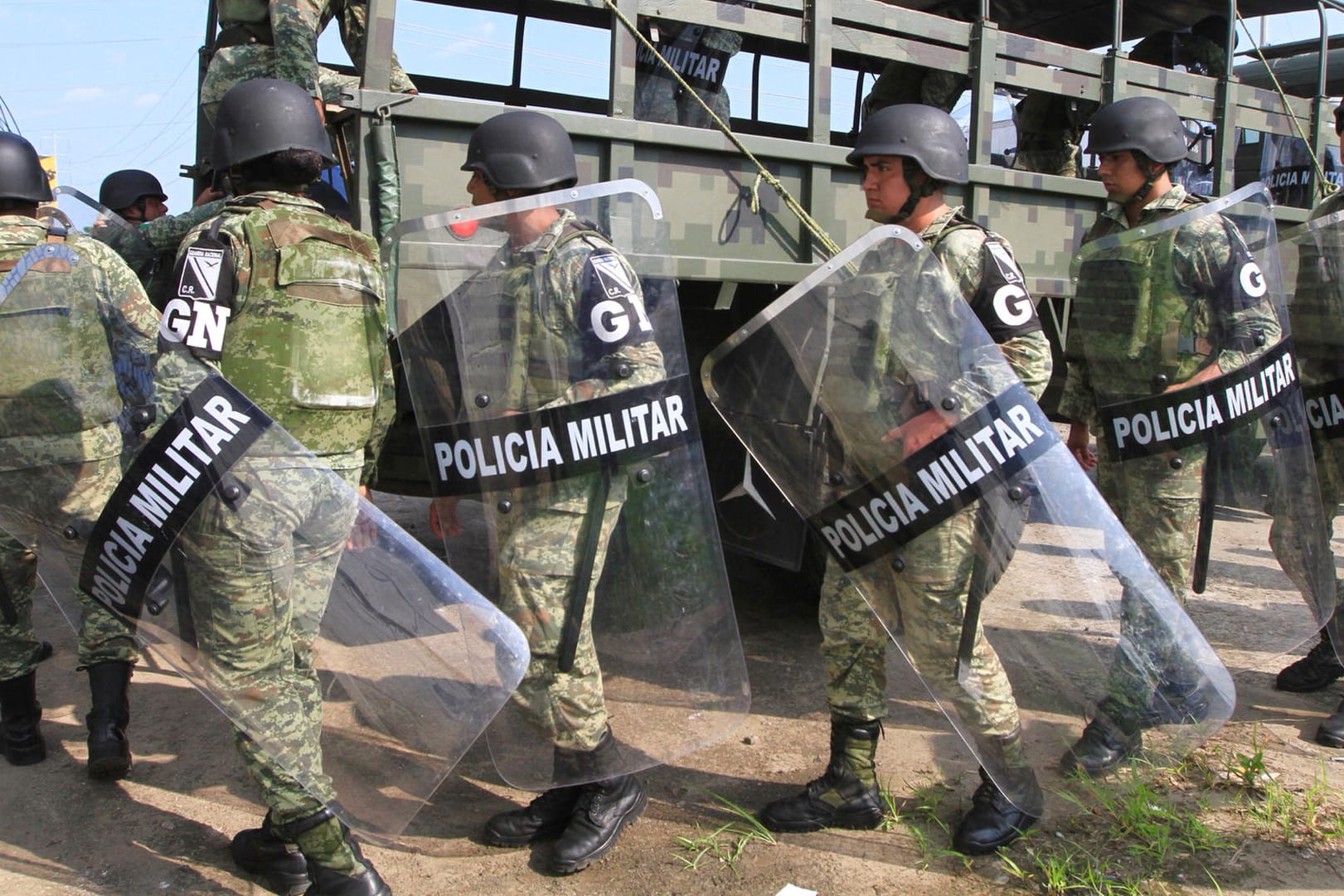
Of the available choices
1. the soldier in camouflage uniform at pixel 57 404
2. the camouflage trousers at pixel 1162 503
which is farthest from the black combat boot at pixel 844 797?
the soldier in camouflage uniform at pixel 57 404

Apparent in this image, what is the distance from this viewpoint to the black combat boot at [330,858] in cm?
231

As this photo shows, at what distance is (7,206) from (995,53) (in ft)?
10.9

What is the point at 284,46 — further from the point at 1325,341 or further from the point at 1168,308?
the point at 1325,341

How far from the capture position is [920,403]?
2.37 meters

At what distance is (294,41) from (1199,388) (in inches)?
110

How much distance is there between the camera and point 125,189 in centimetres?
428

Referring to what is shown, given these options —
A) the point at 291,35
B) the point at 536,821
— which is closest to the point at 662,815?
the point at 536,821

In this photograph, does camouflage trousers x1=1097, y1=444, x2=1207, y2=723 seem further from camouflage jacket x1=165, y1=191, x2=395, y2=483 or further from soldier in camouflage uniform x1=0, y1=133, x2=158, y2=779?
soldier in camouflage uniform x1=0, y1=133, x2=158, y2=779

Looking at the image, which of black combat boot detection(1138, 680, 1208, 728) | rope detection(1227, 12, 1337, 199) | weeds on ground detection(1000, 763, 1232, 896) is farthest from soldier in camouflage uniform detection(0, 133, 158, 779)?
rope detection(1227, 12, 1337, 199)

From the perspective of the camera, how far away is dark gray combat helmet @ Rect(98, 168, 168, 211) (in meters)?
4.28

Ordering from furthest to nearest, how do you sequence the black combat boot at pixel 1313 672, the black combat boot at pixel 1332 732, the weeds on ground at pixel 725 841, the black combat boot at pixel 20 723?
the black combat boot at pixel 1313 672, the black combat boot at pixel 1332 732, the black combat boot at pixel 20 723, the weeds on ground at pixel 725 841

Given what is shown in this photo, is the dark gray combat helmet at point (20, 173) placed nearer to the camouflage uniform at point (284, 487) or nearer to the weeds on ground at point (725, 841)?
the camouflage uniform at point (284, 487)

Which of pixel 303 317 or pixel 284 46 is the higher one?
pixel 284 46

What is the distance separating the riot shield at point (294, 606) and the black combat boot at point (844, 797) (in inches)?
37.2
